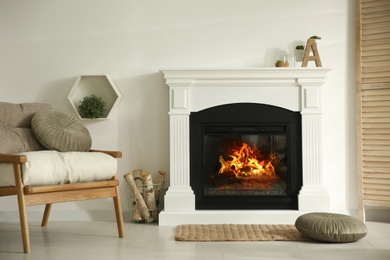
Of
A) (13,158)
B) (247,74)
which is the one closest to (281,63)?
(247,74)

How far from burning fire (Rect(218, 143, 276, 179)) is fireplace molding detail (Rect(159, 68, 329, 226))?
29 centimetres

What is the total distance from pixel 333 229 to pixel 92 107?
2137 mm

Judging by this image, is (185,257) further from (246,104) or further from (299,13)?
(299,13)

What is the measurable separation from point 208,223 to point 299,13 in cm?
192

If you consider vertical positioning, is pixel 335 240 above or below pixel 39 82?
below

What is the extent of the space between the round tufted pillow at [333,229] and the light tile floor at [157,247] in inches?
1.9

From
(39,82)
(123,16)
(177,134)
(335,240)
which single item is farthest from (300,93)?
(39,82)

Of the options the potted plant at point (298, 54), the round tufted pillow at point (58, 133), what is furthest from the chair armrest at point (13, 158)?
the potted plant at point (298, 54)

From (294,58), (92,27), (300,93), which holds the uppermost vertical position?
(92,27)

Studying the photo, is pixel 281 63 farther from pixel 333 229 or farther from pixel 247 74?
pixel 333 229

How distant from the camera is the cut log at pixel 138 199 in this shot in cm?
403

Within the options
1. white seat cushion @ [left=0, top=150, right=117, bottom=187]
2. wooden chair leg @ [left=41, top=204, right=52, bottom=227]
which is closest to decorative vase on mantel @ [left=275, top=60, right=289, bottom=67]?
white seat cushion @ [left=0, top=150, right=117, bottom=187]

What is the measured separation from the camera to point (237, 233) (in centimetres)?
351

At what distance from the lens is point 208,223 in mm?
3939
